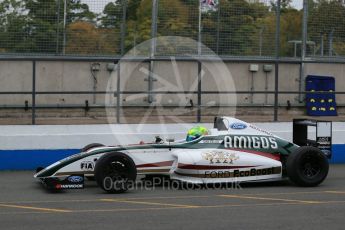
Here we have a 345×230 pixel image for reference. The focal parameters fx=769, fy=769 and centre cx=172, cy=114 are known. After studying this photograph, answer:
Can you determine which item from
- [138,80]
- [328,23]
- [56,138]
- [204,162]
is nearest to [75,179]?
[204,162]

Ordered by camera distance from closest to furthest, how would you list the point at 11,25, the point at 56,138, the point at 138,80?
the point at 56,138 → the point at 11,25 → the point at 138,80

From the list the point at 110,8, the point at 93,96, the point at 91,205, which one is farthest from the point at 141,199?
the point at 110,8

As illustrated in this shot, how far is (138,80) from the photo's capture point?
59.7 feet

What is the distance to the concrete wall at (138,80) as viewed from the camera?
17.5 meters

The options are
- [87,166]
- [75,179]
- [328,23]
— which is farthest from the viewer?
[328,23]

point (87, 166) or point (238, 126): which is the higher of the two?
point (238, 126)

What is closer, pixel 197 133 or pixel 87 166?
pixel 87 166

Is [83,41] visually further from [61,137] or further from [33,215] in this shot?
[33,215]

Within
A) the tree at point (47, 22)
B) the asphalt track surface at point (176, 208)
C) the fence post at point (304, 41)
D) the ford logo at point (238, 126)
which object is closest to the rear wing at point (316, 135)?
the asphalt track surface at point (176, 208)

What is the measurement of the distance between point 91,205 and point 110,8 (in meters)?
8.55

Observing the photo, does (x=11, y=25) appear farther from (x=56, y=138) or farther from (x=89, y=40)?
(x=56, y=138)

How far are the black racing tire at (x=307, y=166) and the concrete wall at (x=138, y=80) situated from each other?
5158mm

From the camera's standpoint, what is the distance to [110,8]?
1844 cm

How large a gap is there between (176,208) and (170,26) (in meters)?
9.03
